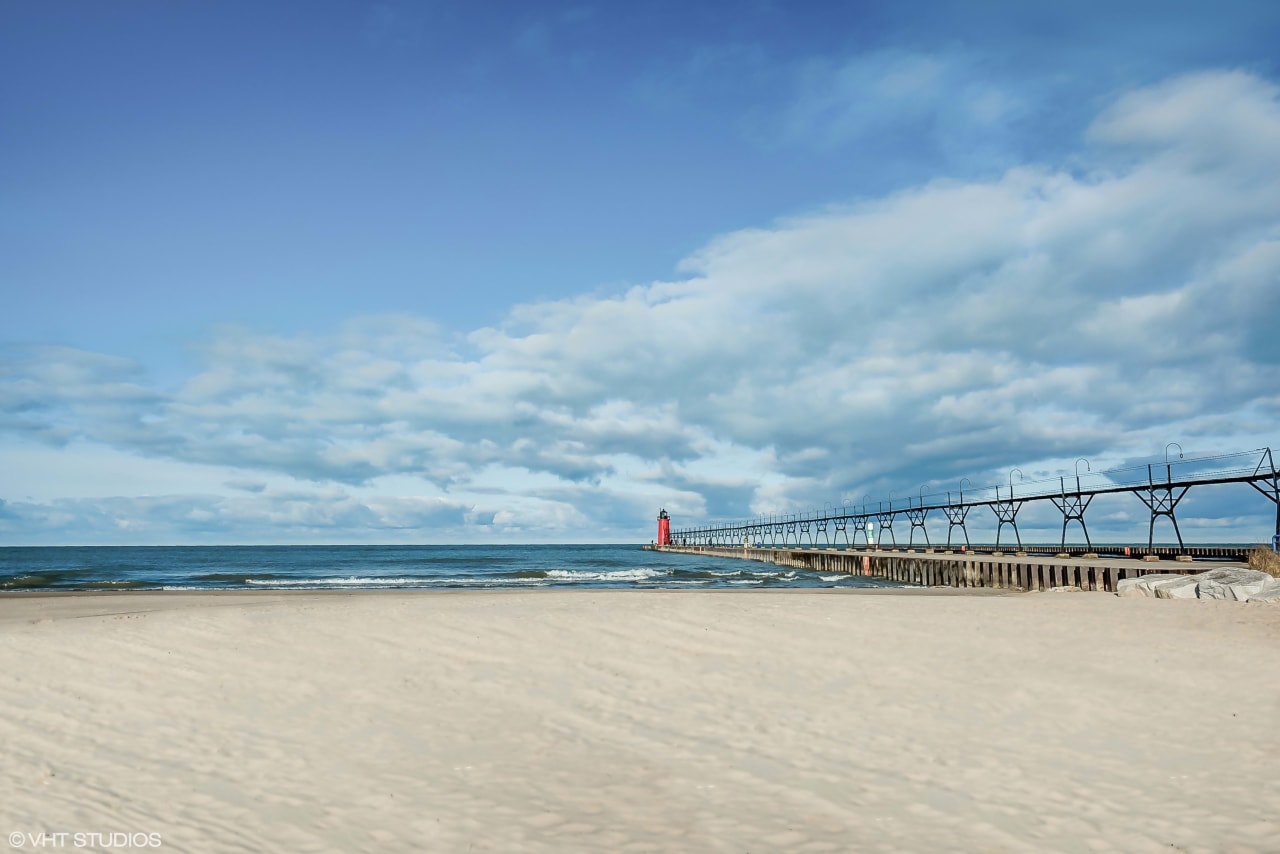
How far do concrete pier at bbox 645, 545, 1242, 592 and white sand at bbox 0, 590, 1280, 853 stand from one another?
51.5ft

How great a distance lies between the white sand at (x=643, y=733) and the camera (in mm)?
6391

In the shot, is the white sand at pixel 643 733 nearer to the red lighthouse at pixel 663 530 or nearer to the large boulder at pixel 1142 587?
the large boulder at pixel 1142 587

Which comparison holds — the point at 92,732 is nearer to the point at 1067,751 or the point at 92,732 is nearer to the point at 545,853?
the point at 545,853

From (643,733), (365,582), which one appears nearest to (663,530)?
(365,582)

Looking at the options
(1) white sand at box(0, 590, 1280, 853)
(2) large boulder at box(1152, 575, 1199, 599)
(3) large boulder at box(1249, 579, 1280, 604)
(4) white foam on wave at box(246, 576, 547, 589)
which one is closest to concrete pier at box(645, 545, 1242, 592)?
(2) large boulder at box(1152, 575, 1199, 599)

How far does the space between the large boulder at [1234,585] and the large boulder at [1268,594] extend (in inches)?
1.7

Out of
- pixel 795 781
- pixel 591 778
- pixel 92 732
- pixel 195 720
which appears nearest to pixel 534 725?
pixel 591 778

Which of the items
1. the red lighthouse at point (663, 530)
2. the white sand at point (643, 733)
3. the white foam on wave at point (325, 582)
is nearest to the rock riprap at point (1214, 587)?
the white sand at point (643, 733)

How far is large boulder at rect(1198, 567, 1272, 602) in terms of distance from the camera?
64.4 ft

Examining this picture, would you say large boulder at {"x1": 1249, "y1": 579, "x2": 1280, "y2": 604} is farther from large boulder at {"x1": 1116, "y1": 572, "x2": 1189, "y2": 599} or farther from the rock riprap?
large boulder at {"x1": 1116, "y1": 572, "x2": 1189, "y2": 599}

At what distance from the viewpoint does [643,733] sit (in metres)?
8.91

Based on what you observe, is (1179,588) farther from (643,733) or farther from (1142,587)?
(643,733)

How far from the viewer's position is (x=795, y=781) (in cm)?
739

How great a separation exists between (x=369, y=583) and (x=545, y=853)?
4357 cm
